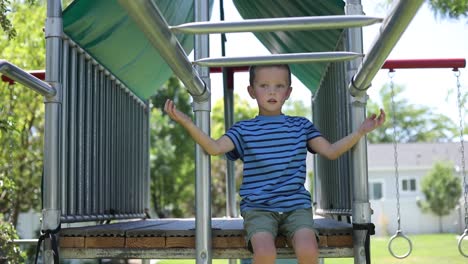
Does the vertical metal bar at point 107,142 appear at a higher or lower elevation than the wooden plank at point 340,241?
higher

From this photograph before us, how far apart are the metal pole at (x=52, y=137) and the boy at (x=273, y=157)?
733mm

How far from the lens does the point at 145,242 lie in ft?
9.52

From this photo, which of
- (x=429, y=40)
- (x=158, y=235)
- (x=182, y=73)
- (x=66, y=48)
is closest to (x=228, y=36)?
(x=66, y=48)

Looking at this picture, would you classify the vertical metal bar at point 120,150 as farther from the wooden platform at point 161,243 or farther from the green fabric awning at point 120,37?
the wooden platform at point 161,243

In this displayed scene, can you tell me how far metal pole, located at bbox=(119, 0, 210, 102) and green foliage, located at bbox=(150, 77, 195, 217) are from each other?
20196 millimetres

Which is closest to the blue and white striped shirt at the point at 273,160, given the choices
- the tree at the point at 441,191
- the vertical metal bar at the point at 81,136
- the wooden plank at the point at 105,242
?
the wooden plank at the point at 105,242

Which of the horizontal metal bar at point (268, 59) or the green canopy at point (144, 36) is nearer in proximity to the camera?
the horizontal metal bar at point (268, 59)

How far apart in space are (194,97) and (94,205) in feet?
4.66

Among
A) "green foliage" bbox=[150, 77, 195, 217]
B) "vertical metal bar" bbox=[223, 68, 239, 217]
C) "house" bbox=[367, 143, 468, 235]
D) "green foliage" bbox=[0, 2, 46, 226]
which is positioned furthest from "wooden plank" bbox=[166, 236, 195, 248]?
"house" bbox=[367, 143, 468, 235]

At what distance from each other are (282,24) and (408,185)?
33.0 meters

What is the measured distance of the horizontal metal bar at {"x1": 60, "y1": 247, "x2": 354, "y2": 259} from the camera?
280 centimetres

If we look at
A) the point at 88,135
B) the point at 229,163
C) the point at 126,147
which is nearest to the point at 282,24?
the point at 88,135

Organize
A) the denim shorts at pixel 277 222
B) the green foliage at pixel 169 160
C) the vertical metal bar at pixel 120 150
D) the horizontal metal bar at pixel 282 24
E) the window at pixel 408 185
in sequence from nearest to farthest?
the horizontal metal bar at pixel 282 24
the denim shorts at pixel 277 222
the vertical metal bar at pixel 120 150
the green foliage at pixel 169 160
the window at pixel 408 185

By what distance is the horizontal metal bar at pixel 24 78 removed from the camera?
254 cm
